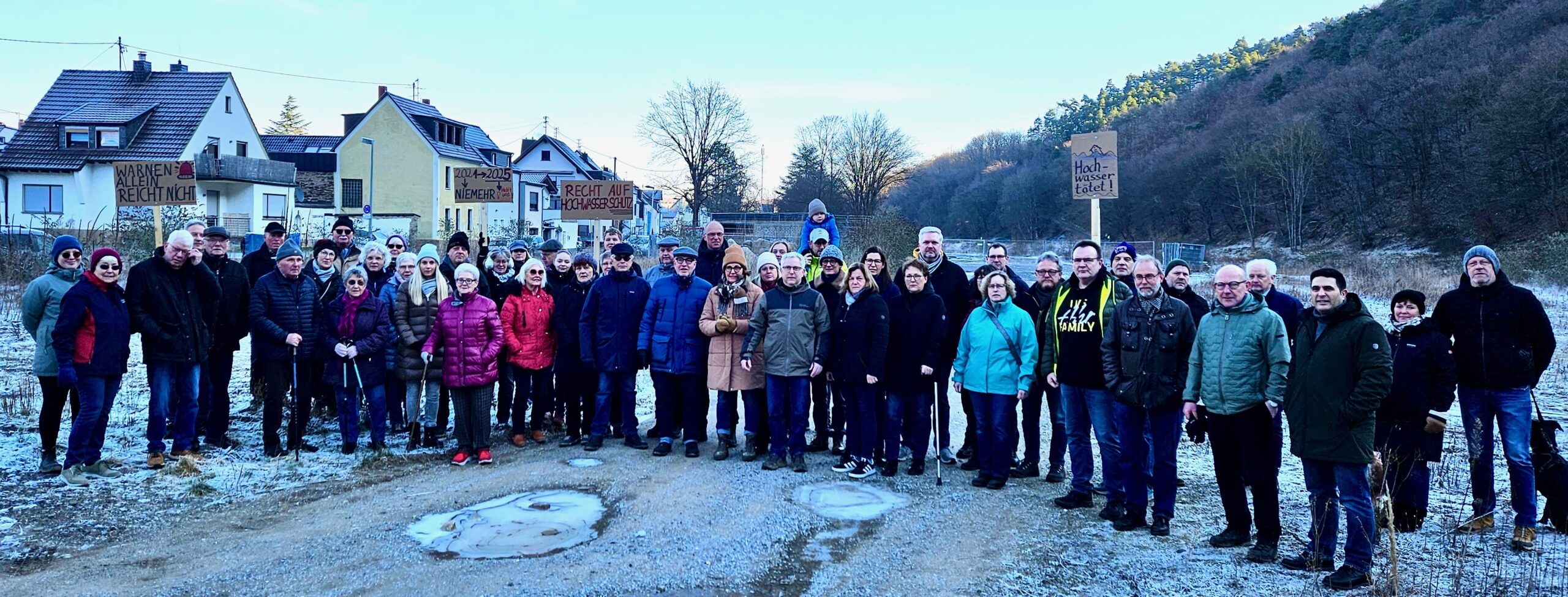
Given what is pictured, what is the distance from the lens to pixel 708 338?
26.5ft

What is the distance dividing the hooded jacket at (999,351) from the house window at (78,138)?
4661cm

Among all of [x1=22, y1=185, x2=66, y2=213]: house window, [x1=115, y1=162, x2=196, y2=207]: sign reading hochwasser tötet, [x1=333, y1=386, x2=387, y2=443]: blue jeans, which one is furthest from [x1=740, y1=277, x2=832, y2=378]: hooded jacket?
[x1=22, y1=185, x2=66, y2=213]: house window

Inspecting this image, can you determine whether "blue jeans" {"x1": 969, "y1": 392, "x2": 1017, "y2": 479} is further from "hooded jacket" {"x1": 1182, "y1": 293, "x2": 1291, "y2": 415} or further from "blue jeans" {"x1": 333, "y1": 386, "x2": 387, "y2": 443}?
"blue jeans" {"x1": 333, "y1": 386, "x2": 387, "y2": 443}

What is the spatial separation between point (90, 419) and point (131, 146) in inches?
1663

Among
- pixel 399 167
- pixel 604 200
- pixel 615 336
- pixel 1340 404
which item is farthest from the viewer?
pixel 399 167

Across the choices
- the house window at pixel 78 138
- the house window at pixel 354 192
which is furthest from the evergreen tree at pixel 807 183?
the house window at pixel 78 138

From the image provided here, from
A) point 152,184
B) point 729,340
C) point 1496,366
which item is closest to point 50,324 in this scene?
point 729,340

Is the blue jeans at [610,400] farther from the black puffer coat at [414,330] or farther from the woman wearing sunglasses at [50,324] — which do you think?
the woman wearing sunglasses at [50,324]

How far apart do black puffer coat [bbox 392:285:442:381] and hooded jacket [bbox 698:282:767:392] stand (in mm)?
2342

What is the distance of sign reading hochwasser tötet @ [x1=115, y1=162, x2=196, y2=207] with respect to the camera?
12133 mm

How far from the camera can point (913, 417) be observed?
7.48 metres

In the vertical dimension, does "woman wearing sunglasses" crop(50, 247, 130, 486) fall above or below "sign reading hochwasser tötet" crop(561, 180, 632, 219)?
below

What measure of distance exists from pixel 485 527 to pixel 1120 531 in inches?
160

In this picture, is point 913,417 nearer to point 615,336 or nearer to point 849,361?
point 849,361
